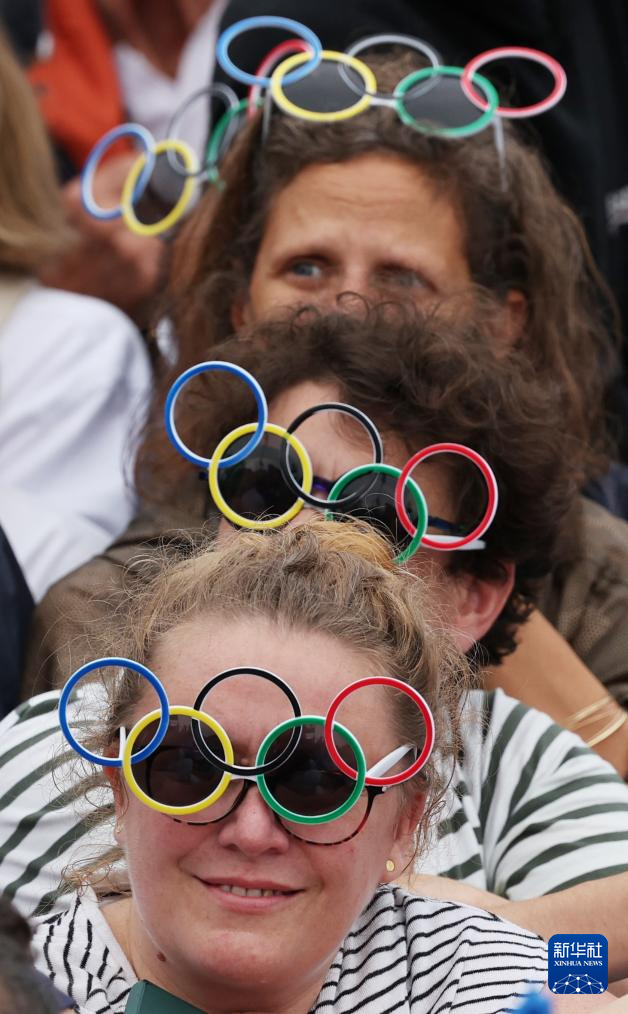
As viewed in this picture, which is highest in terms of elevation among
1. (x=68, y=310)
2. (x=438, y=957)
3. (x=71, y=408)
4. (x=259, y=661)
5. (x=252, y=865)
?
(x=259, y=661)

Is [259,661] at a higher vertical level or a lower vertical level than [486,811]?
higher

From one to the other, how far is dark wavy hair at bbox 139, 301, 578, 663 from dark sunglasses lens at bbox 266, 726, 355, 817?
0.71 meters

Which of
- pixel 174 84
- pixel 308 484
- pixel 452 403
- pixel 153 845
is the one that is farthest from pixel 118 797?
pixel 174 84

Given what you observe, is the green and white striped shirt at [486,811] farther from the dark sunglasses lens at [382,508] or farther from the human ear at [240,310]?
the human ear at [240,310]

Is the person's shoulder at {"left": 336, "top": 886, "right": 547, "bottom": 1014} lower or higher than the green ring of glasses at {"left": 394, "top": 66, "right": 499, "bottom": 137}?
lower

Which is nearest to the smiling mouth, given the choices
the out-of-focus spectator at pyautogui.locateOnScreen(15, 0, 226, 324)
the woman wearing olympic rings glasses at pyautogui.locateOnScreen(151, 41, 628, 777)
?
the woman wearing olympic rings glasses at pyautogui.locateOnScreen(151, 41, 628, 777)

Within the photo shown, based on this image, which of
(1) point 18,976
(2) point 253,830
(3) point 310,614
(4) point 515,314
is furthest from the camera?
(4) point 515,314

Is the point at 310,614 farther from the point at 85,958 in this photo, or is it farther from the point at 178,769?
the point at 85,958

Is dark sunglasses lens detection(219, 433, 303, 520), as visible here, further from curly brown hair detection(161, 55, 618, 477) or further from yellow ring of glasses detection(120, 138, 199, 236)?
yellow ring of glasses detection(120, 138, 199, 236)

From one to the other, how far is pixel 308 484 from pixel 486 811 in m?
0.48

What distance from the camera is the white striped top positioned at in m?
1.45

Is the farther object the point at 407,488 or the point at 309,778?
the point at 407,488

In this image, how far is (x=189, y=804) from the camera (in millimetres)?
1363

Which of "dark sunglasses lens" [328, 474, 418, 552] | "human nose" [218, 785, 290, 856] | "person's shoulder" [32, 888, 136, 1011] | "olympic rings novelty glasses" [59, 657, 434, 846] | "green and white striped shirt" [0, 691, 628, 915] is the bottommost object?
"green and white striped shirt" [0, 691, 628, 915]
